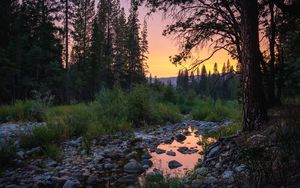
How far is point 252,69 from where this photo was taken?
6.16m

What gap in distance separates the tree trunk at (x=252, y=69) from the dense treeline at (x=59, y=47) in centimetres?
410

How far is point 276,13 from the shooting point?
9.76 meters

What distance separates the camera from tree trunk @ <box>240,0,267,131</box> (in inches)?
242

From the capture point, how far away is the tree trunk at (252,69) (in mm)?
6148

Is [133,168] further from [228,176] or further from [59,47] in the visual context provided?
[59,47]

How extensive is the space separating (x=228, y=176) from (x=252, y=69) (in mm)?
2417

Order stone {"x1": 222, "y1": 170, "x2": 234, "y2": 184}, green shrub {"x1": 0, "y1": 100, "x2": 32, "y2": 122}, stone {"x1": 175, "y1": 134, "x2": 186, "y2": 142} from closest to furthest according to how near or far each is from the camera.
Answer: stone {"x1": 222, "y1": 170, "x2": 234, "y2": 184} → stone {"x1": 175, "y1": 134, "x2": 186, "y2": 142} → green shrub {"x1": 0, "y1": 100, "x2": 32, "y2": 122}

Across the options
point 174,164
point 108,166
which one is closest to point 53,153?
point 108,166

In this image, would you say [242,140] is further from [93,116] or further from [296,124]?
[93,116]

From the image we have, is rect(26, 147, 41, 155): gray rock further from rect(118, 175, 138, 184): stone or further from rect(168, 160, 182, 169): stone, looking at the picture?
rect(168, 160, 182, 169): stone

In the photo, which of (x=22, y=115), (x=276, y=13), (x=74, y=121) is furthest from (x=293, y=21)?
(x=22, y=115)

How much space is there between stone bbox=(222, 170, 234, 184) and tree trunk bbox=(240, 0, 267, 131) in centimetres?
169

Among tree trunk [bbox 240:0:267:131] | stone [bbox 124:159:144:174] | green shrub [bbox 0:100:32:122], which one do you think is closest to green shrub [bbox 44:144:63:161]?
stone [bbox 124:159:144:174]


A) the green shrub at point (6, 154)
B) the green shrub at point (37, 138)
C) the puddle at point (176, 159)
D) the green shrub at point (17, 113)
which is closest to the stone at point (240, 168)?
the puddle at point (176, 159)
